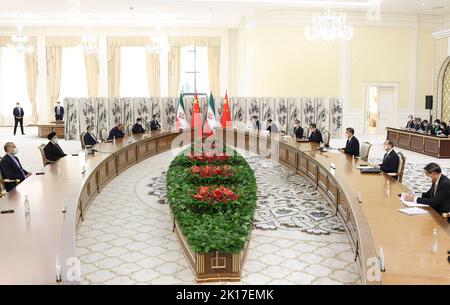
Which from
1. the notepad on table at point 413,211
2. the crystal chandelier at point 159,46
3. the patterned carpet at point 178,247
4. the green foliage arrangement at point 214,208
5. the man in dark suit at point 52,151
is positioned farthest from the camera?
the crystal chandelier at point 159,46

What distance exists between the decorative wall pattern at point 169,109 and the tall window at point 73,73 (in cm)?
554

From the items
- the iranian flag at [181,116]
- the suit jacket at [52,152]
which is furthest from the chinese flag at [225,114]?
the suit jacket at [52,152]

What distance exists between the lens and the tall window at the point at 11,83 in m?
22.6

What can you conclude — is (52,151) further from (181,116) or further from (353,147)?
(181,116)

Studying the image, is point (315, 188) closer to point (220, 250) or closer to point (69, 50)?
point (220, 250)

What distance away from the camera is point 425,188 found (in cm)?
948

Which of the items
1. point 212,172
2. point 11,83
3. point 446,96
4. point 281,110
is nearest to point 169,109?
point 281,110

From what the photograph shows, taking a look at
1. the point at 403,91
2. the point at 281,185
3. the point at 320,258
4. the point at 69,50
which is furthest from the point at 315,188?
the point at 69,50

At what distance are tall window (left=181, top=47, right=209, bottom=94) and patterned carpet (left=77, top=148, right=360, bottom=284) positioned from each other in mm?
13350

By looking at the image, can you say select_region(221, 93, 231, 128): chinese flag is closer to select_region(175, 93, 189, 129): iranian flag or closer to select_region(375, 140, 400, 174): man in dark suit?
select_region(175, 93, 189, 129): iranian flag

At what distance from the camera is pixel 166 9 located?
707 inches

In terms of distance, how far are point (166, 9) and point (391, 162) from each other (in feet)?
40.7

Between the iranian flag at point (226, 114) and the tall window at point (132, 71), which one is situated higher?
the tall window at point (132, 71)

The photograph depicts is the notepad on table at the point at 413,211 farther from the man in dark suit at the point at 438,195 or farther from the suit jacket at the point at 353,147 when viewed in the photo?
the suit jacket at the point at 353,147
